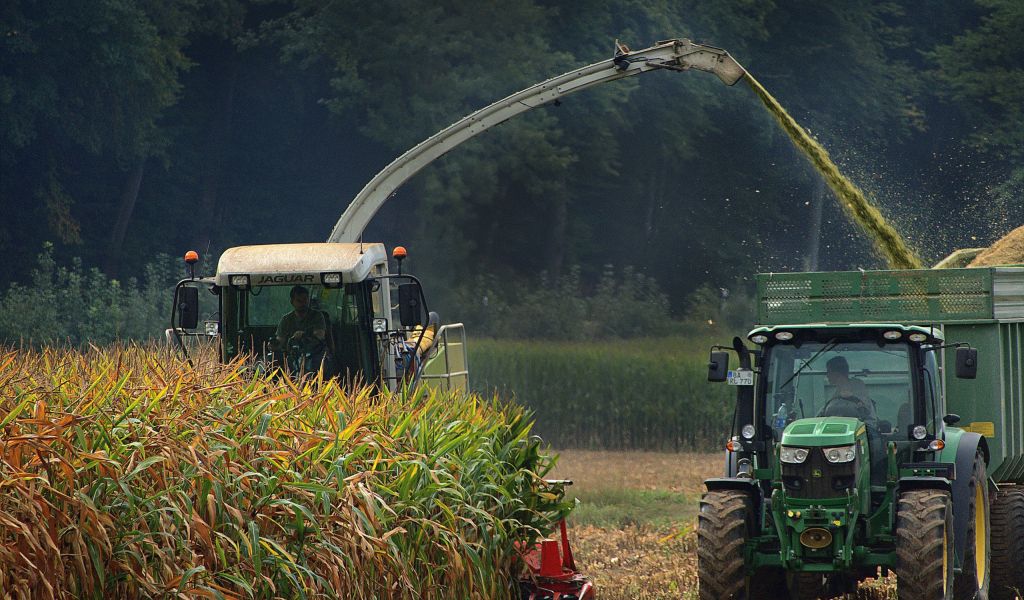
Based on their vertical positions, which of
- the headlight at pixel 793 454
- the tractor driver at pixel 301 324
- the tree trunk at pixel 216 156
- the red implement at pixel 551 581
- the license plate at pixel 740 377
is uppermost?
the tree trunk at pixel 216 156

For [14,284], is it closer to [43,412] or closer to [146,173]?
[146,173]

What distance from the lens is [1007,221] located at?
3338cm

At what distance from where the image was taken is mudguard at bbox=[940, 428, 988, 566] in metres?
8.30

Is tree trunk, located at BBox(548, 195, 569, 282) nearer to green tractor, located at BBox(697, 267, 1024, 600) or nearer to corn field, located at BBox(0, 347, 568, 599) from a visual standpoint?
green tractor, located at BBox(697, 267, 1024, 600)

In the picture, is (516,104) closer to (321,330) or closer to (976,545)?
(321,330)

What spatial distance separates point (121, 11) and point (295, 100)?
5.99 metres

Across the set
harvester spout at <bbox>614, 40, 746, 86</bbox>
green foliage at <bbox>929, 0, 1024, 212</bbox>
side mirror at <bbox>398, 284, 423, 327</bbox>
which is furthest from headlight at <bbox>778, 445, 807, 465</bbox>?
green foliage at <bbox>929, 0, 1024, 212</bbox>

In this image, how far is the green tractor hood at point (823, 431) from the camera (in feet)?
25.7

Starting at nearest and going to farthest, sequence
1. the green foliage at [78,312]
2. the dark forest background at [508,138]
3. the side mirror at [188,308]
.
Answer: the side mirror at [188,308] → the green foliage at [78,312] → the dark forest background at [508,138]

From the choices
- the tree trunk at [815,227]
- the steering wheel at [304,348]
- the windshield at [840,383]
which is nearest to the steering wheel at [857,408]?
the windshield at [840,383]

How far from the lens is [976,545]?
352 inches

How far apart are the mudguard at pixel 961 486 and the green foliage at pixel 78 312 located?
18.2 meters

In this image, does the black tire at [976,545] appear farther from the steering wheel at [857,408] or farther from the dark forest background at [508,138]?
the dark forest background at [508,138]

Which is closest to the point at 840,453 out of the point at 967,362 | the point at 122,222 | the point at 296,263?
the point at 967,362
